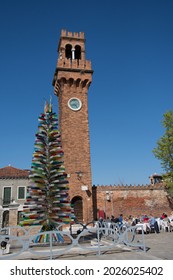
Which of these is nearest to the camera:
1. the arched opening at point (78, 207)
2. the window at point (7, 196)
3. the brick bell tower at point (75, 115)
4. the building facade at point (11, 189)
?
the arched opening at point (78, 207)

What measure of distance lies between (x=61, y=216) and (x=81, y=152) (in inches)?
470

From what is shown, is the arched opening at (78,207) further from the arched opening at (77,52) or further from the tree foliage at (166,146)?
the arched opening at (77,52)

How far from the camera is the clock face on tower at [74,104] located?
2382 cm

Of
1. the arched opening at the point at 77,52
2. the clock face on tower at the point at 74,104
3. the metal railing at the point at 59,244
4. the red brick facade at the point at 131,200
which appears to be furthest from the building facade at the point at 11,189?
the arched opening at the point at 77,52

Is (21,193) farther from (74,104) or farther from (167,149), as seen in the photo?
(167,149)

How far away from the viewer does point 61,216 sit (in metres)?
11.0

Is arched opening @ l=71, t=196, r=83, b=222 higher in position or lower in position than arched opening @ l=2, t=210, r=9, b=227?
higher

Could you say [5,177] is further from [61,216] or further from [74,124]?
[61,216]

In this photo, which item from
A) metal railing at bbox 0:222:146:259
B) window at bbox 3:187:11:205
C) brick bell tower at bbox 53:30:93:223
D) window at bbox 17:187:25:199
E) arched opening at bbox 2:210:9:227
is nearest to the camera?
metal railing at bbox 0:222:146:259

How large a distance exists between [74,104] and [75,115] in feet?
4.00

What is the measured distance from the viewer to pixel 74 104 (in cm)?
2403

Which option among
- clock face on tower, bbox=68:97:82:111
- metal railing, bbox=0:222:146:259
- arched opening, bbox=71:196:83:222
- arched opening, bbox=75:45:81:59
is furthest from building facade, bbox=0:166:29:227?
arched opening, bbox=75:45:81:59

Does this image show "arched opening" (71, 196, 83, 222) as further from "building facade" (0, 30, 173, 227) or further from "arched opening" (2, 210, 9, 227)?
"arched opening" (2, 210, 9, 227)

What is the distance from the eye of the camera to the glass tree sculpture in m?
10.9
